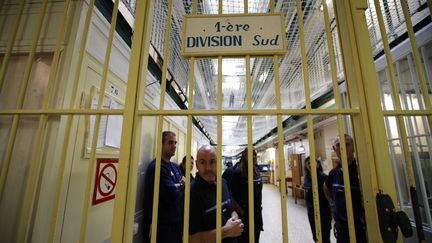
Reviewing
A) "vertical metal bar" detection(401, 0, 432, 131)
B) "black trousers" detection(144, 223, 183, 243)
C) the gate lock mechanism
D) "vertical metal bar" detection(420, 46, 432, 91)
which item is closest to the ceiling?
"vertical metal bar" detection(420, 46, 432, 91)

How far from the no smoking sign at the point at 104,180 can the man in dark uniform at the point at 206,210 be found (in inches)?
24.2

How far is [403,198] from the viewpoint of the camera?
6.46ft

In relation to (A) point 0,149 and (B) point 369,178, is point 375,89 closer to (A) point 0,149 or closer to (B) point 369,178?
(B) point 369,178

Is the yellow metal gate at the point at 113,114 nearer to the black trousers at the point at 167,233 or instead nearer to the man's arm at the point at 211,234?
the man's arm at the point at 211,234

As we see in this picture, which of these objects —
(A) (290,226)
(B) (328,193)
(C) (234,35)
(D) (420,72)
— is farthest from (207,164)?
(A) (290,226)

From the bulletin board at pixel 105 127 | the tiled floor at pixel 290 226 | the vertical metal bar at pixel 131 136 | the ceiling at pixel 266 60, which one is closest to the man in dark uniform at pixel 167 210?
the bulletin board at pixel 105 127

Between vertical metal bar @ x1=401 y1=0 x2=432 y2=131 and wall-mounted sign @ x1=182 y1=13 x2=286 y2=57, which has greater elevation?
wall-mounted sign @ x1=182 y1=13 x2=286 y2=57

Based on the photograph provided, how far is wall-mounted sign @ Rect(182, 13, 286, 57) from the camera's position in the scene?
0.92 meters

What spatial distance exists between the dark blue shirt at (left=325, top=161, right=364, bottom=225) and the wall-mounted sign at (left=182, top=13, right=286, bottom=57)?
1.45 meters

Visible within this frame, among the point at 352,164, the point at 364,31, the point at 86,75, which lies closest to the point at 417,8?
the point at 364,31

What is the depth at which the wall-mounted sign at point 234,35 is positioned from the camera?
92 centimetres

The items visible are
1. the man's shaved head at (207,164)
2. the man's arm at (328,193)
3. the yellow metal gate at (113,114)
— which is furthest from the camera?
the man's arm at (328,193)

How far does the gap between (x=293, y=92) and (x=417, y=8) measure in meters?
1.86

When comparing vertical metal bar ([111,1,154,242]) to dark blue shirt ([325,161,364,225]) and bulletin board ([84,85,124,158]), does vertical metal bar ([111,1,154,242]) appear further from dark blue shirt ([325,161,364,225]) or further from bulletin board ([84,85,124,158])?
dark blue shirt ([325,161,364,225])
